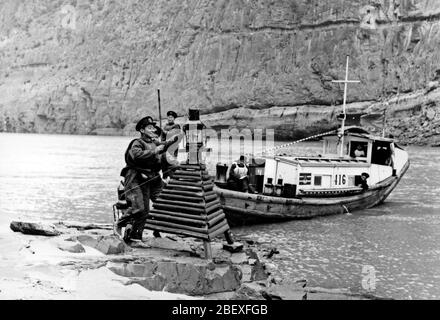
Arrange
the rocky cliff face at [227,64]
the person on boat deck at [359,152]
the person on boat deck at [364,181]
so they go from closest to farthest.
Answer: the person on boat deck at [364,181]
the person on boat deck at [359,152]
the rocky cliff face at [227,64]

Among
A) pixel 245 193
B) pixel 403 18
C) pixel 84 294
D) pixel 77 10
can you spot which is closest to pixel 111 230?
pixel 84 294

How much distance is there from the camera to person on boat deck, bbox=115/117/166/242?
32.7 feet

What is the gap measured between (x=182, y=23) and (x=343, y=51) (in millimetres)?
31369

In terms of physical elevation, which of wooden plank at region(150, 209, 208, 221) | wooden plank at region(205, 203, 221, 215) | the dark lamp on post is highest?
the dark lamp on post

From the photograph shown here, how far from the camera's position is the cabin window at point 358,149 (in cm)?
2439

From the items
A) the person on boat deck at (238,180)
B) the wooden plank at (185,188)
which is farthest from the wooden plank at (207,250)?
the person on boat deck at (238,180)

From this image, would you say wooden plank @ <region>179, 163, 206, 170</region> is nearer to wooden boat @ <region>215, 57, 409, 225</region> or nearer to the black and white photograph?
the black and white photograph

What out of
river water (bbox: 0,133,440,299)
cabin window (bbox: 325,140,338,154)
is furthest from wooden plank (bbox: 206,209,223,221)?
cabin window (bbox: 325,140,338,154)

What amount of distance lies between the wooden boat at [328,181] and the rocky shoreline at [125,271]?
7.99 metres

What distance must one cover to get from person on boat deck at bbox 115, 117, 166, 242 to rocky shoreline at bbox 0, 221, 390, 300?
18.6 inches

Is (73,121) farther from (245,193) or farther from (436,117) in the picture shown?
(245,193)

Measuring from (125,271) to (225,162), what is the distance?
3477 centimetres

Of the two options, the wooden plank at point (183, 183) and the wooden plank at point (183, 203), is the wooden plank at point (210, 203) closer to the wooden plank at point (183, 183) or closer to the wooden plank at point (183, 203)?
the wooden plank at point (183, 203)

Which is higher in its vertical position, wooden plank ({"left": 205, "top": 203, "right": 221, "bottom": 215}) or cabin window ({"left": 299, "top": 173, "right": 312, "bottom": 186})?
wooden plank ({"left": 205, "top": 203, "right": 221, "bottom": 215})
